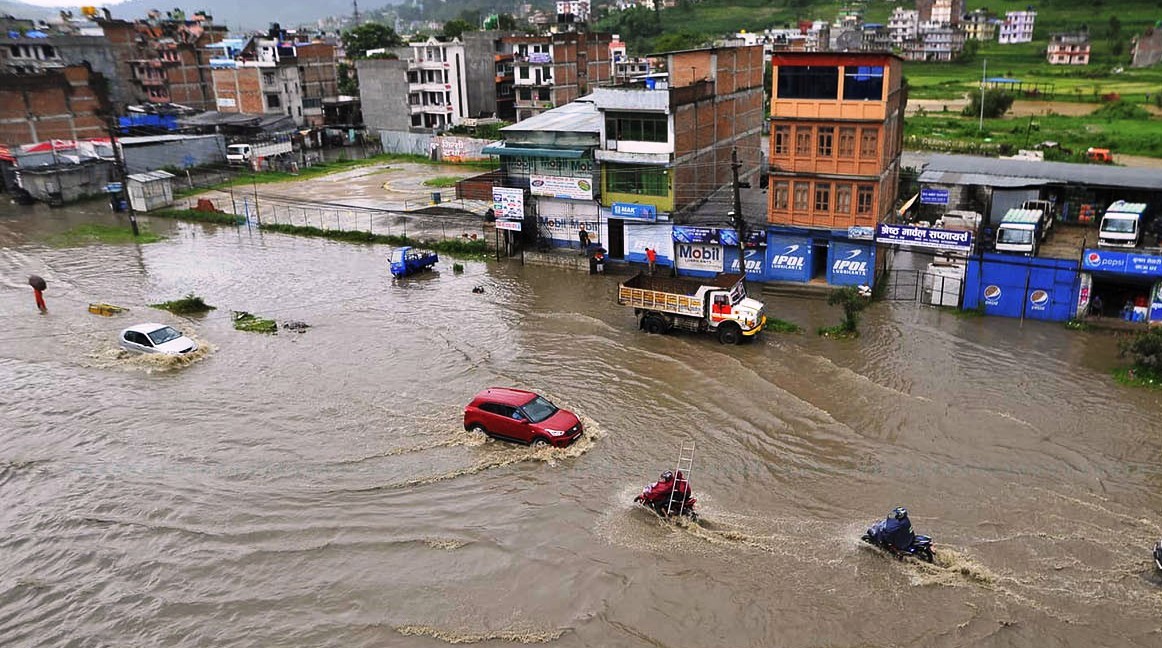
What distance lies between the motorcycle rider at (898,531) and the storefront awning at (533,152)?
25195mm

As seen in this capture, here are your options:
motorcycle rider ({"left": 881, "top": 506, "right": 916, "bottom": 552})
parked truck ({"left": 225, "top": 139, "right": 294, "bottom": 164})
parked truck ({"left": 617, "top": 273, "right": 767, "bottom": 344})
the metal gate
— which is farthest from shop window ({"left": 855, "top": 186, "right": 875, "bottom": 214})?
parked truck ({"left": 225, "top": 139, "right": 294, "bottom": 164})

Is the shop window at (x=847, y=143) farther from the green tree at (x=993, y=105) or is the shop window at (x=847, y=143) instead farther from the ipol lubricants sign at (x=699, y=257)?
the green tree at (x=993, y=105)

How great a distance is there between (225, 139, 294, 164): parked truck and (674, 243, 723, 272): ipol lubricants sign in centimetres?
4604

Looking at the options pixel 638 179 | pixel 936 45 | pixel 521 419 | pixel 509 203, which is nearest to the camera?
pixel 521 419

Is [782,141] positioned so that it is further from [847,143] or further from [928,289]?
[928,289]

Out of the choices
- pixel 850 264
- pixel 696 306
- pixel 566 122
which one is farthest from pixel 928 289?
pixel 566 122

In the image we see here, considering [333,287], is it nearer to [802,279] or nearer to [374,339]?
[374,339]

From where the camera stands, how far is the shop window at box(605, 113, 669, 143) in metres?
35.0

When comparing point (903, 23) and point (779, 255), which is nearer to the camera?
point (779, 255)

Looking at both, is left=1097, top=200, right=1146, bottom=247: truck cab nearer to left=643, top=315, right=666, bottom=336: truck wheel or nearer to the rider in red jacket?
left=643, top=315, right=666, bottom=336: truck wheel

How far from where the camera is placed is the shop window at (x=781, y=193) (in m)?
32.6

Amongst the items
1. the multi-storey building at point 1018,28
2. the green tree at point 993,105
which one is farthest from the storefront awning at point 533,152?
the multi-storey building at point 1018,28

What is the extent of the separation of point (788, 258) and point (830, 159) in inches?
169

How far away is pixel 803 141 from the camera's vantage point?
3186 centimetres
